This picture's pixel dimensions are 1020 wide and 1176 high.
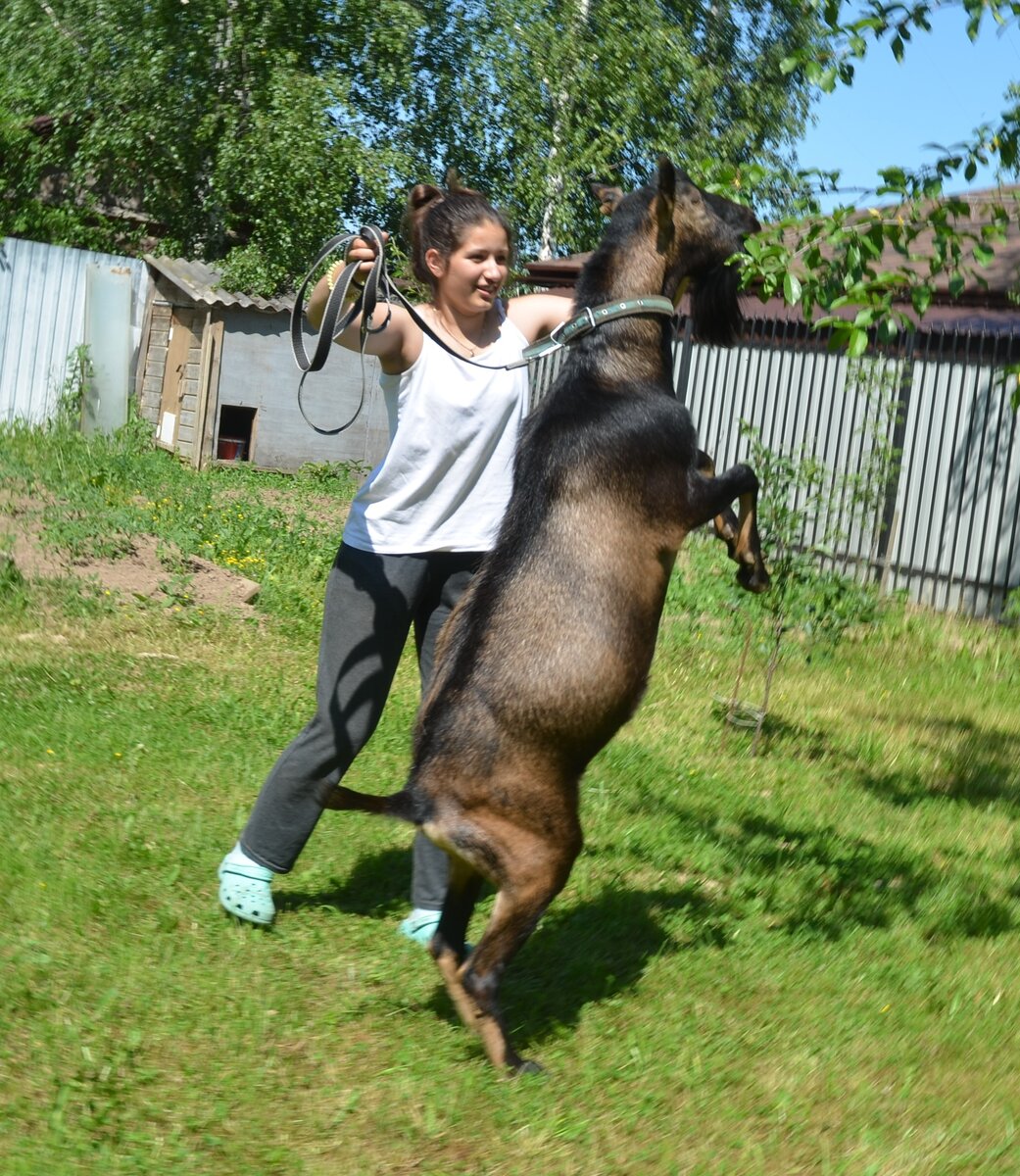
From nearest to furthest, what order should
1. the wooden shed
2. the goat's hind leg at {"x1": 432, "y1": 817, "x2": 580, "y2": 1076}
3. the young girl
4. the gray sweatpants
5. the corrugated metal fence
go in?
the goat's hind leg at {"x1": 432, "y1": 817, "x2": 580, "y2": 1076}
the young girl
the gray sweatpants
the corrugated metal fence
the wooden shed

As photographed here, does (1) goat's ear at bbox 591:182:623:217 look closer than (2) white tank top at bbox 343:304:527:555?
No

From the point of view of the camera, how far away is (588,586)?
3.69 meters

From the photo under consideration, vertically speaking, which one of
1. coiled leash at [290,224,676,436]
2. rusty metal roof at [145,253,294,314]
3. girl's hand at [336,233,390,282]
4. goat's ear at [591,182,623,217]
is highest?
rusty metal roof at [145,253,294,314]

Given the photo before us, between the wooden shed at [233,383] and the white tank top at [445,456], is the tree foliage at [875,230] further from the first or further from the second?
the wooden shed at [233,383]

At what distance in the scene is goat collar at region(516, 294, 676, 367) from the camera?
12.8 feet

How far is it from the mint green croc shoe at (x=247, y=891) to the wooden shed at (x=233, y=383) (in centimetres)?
1243

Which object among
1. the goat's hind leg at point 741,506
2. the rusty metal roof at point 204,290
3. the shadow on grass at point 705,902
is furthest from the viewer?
the rusty metal roof at point 204,290

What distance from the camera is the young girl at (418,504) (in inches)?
157

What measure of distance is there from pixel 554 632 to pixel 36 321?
14088 mm

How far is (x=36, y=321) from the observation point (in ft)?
52.4

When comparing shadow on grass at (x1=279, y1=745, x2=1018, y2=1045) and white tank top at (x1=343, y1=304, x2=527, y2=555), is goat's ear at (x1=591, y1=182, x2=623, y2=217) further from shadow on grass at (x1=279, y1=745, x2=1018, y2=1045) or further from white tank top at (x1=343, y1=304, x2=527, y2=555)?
shadow on grass at (x1=279, y1=745, x2=1018, y2=1045)

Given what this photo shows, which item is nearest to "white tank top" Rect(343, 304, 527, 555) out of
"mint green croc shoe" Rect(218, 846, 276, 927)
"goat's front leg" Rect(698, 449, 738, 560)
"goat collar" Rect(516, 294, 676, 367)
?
"goat collar" Rect(516, 294, 676, 367)

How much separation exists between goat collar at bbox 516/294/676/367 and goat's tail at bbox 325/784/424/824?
136 centimetres

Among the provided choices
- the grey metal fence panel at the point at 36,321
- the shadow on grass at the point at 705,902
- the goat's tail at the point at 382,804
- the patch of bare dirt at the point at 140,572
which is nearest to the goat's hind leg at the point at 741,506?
the goat's tail at the point at 382,804
